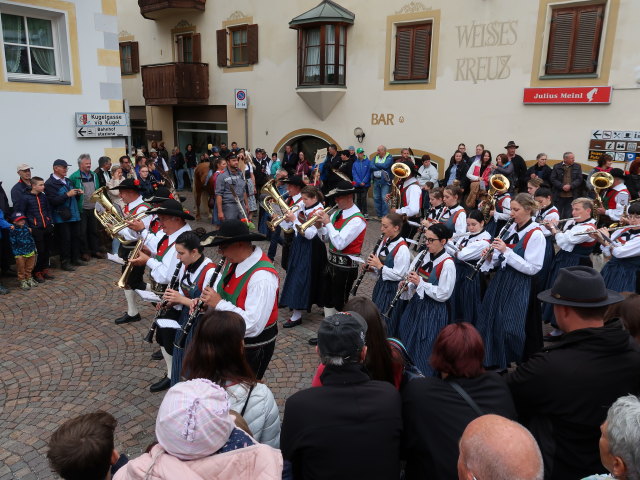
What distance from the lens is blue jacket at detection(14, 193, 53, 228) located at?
798 centimetres

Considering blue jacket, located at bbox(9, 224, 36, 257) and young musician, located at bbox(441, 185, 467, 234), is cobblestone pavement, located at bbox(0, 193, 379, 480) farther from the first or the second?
young musician, located at bbox(441, 185, 467, 234)

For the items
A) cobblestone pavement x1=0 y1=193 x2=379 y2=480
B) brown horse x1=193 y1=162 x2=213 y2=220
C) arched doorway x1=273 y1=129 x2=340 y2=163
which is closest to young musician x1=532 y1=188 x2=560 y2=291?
cobblestone pavement x1=0 y1=193 x2=379 y2=480

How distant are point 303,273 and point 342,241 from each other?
3.22 feet

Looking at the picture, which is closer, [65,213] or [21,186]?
[21,186]

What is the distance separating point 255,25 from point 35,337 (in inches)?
526

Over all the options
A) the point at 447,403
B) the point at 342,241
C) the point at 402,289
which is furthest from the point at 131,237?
the point at 447,403

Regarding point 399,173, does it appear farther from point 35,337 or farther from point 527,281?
point 35,337

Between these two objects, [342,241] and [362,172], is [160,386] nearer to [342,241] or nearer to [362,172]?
[342,241]

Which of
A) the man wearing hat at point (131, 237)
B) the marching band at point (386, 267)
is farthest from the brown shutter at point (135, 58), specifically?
the marching band at point (386, 267)

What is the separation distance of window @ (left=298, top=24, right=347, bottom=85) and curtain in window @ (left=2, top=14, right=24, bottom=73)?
324 inches

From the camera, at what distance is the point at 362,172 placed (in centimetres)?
1349

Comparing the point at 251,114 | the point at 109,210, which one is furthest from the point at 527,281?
the point at 251,114

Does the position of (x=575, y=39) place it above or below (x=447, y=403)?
above

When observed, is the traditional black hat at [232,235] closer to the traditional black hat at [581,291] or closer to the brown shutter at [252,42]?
the traditional black hat at [581,291]
